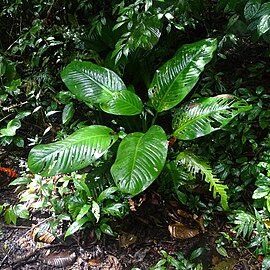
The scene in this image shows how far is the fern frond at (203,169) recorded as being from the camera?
2.37m

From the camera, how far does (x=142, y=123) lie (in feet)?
8.98

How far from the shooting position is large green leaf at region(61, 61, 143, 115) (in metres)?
2.49

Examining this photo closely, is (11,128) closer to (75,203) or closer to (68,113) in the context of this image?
(68,113)

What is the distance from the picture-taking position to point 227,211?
2590mm

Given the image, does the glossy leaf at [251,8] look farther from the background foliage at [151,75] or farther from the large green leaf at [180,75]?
the large green leaf at [180,75]

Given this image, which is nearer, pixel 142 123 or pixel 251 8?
pixel 251 8

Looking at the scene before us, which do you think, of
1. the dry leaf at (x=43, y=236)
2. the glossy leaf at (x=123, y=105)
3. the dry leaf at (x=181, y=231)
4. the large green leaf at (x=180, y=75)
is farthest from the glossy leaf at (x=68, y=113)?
the dry leaf at (x=181, y=231)

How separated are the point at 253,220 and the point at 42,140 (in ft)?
5.41

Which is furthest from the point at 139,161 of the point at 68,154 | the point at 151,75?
the point at 151,75

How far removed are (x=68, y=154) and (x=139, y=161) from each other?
397 millimetres

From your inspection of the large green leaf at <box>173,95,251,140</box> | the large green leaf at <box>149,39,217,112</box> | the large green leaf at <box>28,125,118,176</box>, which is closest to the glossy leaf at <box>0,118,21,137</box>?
the large green leaf at <box>28,125,118,176</box>

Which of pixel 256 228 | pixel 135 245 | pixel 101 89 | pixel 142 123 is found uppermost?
pixel 101 89

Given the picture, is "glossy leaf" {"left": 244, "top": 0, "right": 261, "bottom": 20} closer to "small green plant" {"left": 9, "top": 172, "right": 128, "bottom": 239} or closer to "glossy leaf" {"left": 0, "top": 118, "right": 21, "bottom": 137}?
"small green plant" {"left": 9, "top": 172, "right": 128, "bottom": 239}

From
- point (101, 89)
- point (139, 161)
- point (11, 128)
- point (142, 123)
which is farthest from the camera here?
point (11, 128)
